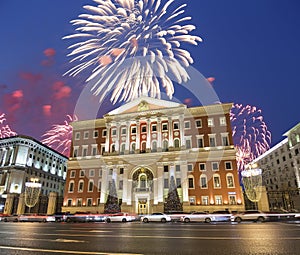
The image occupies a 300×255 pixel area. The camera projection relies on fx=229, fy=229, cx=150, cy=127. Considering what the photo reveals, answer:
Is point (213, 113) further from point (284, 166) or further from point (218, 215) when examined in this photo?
point (284, 166)

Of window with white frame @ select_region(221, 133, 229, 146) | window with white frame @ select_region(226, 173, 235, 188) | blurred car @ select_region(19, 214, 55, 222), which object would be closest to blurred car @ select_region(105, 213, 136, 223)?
blurred car @ select_region(19, 214, 55, 222)

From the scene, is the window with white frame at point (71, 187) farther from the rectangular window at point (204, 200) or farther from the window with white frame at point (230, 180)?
the window with white frame at point (230, 180)

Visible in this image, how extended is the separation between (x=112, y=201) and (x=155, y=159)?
961 centimetres

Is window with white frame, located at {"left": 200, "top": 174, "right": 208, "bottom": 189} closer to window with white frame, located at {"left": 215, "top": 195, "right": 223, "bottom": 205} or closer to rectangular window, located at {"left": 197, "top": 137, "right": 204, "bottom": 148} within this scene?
window with white frame, located at {"left": 215, "top": 195, "right": 223, "bottom": 205}

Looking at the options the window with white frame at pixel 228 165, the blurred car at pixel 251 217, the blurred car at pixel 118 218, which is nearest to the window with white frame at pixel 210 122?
the window with white frame at pixel 228 165

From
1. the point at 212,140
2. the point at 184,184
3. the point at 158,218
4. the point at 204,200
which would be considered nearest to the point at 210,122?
the point at 212,140

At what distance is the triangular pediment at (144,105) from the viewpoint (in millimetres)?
42250

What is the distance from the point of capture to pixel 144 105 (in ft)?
140

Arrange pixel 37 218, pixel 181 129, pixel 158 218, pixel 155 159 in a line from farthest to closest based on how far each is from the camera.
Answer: pixel 181 129 → pixel 155 159 → pixel 37 218 → pixel 158 218

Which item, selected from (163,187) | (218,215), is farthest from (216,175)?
(218,215)

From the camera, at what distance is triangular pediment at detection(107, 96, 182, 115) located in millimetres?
42250

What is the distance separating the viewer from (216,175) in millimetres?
36031

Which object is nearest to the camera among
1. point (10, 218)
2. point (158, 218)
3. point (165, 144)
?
point (158, 218)

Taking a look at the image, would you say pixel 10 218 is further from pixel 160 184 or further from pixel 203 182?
pixel 203 182
